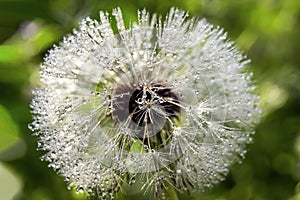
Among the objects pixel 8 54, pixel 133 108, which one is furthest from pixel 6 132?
pixel 133 108

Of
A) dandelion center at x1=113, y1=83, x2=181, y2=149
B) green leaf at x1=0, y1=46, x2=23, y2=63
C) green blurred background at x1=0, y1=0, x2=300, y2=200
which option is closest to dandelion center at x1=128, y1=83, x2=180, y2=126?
dandelion center at x1=113, y1=83, x2=181, y2=149

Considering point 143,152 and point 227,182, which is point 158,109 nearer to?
point 143,152

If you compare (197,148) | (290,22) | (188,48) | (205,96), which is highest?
(290,22)

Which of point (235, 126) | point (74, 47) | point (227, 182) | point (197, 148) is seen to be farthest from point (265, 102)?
point (74, 47)

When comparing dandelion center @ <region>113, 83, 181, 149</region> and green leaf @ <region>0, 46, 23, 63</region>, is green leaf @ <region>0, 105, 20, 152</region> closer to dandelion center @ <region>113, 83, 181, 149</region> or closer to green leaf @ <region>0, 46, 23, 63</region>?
green leaf @ <region>0, 46, 23, 63</region>

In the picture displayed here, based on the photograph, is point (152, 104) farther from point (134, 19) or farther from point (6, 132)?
point (6, 132)

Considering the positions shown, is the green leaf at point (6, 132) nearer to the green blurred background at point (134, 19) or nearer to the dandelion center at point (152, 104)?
the green blurred background at point (134, 19)

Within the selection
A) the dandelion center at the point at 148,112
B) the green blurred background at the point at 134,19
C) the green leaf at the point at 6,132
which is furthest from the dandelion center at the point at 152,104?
the green leaf at the point at 6,132
